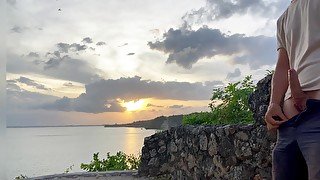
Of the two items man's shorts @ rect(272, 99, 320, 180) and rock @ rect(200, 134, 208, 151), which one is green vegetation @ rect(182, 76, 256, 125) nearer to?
rock @ rect(200, 134, 208, 151)

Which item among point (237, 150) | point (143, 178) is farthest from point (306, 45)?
point (143, 178)

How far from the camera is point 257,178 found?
394cm

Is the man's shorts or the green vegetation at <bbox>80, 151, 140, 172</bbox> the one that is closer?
the man's shorts

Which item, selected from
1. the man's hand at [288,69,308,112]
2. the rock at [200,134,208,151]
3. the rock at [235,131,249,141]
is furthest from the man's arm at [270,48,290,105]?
the rock at [200,134,208,151]

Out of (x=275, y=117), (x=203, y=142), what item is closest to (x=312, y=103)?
(x=275, y=117)

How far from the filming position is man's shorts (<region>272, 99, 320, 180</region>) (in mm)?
1219

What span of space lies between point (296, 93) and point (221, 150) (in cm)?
335

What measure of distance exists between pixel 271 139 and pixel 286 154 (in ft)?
7.85

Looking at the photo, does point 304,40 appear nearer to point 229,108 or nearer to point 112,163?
point 229,108

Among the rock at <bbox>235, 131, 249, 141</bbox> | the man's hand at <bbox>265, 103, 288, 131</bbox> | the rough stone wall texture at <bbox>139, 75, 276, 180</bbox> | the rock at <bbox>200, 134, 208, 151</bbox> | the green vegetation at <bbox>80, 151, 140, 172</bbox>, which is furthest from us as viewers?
the green vegetation at <bbox>80, 151, 140, 172</bbox>

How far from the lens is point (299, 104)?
1303 mm

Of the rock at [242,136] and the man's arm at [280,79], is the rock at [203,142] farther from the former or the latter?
the man's arm at [280,79]

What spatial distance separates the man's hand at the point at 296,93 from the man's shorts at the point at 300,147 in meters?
0.03

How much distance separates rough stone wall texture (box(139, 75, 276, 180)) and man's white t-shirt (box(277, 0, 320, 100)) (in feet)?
5.85
